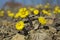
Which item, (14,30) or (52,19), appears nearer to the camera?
(14,30)

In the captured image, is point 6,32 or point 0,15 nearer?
point 6,32

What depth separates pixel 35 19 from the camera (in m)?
4.89

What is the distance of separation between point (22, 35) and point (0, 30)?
0.52 m

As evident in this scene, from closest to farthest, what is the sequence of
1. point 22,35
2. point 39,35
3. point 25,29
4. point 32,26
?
point 39,35
point 22,35
point 25,29
point 32,26

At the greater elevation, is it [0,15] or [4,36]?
[4,36]

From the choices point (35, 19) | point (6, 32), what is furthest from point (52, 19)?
point (6, 32)

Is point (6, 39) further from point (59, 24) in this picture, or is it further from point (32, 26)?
point (59, 24)

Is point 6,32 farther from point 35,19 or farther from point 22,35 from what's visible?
point 35,19

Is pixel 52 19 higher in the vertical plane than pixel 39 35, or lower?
lower

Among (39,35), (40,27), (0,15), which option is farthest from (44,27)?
(0,15)

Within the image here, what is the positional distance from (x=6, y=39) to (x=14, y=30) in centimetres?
61

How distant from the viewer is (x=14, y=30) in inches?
171

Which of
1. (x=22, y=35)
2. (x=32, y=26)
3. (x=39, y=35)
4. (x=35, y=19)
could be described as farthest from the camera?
(x=35, y=19)

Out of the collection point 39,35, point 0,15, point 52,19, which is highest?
point 39,35
